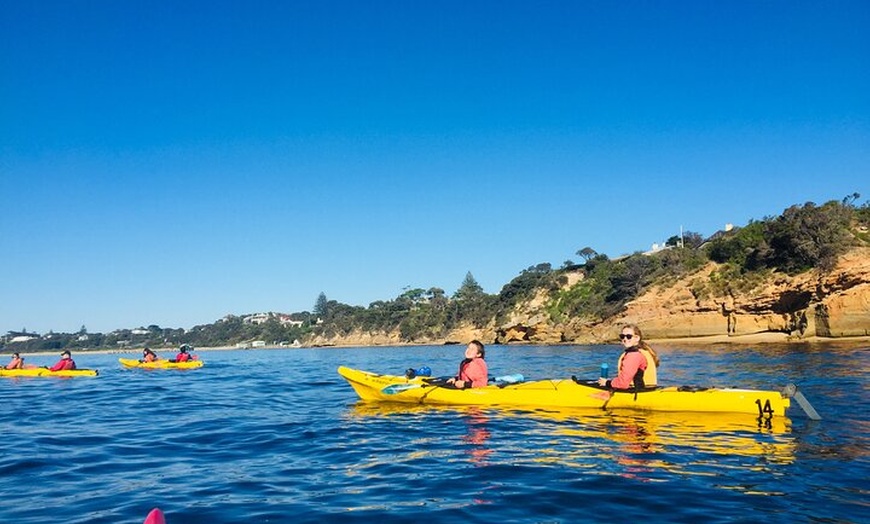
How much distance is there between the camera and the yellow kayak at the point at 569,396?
10.9 meters

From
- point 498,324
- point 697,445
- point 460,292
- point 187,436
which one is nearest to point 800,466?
point 697,445

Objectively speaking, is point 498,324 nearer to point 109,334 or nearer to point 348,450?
point 348,450

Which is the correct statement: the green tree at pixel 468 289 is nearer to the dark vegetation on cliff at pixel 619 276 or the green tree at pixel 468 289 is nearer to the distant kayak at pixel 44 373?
the dark vegetation on cliff at pixel 619 276

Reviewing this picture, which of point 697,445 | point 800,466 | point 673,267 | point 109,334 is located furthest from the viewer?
point 109,334

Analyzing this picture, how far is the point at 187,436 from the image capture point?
1007cm

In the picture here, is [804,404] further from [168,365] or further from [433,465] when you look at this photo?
[168,365]

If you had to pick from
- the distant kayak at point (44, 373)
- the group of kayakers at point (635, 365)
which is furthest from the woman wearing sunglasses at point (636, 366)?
the distant kayak at point (44, 373)

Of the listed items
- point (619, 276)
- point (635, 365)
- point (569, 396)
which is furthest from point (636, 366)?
point (619, 276)

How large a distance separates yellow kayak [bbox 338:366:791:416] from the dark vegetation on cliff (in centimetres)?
3392

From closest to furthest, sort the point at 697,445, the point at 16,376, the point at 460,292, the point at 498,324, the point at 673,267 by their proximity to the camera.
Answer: the point at 697,445, the point at 16,376, the point at 673,267, the point at 498,324, the point at 460,292

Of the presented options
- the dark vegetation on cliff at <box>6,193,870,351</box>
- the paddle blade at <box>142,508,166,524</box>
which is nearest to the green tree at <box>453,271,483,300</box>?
the dark vegetation on cliff at <box>6,193,870,351</box>

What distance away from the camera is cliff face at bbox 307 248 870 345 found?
114 feet

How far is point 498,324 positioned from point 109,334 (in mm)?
164172

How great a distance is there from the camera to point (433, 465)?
759cm
